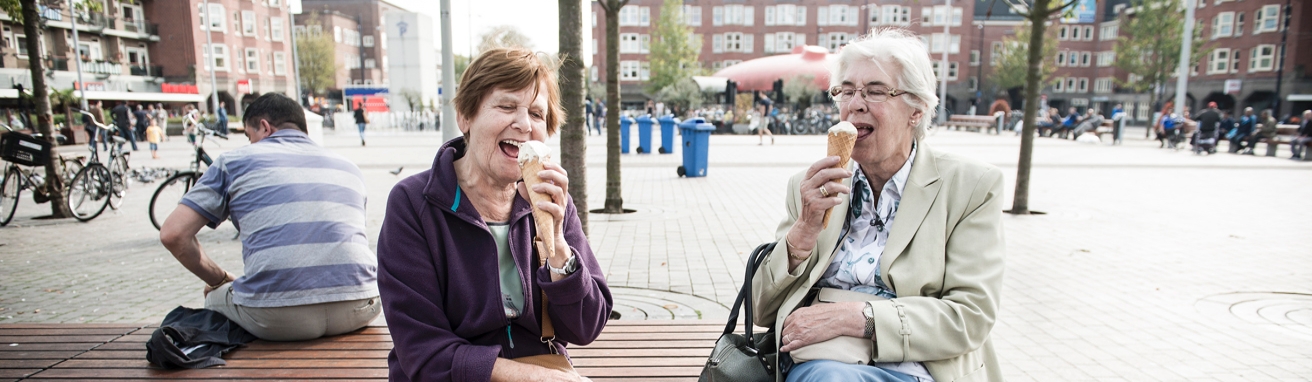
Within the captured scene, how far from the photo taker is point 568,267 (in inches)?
69.2

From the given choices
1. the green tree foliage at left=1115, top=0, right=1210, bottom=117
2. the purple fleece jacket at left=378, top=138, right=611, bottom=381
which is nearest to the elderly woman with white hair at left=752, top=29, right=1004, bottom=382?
the purple fleece jacket at left=378, top=138, right=611, bottom=381

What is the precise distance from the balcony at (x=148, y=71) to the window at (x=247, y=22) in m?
6.39

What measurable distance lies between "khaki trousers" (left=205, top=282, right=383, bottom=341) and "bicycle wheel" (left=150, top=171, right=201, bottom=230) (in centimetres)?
542

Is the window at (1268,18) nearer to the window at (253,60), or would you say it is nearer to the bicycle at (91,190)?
the bicycle at (91,190)

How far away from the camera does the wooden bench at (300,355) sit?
93.9 inches

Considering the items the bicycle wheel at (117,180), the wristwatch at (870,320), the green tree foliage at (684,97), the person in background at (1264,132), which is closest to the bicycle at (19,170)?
the bicycle wheel at (117,180)

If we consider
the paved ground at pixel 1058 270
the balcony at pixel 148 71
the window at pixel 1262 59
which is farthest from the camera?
the balcony at pixel 148 71

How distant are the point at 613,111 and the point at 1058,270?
14.4 feet

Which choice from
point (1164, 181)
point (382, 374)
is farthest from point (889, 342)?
A: point (1164, 181)

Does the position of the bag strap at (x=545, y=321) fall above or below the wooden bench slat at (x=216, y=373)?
above

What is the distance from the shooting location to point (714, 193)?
1011cm

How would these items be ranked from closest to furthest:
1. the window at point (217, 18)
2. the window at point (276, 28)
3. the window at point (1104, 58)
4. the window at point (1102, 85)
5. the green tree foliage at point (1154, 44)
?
the green tree foliage at point (1154, 44) < the window at point (217, 18) < the window at point (276, 28) < the window at point (1104, 58) < the window at point (1102, 85)

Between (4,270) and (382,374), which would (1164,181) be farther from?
(4,270)

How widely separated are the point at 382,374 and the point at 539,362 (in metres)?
0.81
